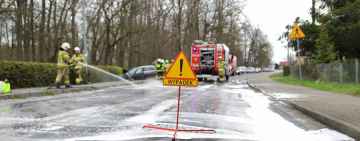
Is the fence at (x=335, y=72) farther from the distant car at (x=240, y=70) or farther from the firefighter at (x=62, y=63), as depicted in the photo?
the distant car at (x=240, y=70)

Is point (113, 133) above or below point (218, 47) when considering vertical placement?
below

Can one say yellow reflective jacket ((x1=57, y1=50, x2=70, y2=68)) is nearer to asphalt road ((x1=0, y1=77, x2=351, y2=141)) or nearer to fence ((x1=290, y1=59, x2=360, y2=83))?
asphalt road ((x1=0, y1=77, x2=351, y2=141))

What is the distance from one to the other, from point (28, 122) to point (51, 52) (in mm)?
38908

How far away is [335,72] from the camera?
28.9 m

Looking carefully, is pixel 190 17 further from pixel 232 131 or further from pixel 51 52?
pixel 232 131

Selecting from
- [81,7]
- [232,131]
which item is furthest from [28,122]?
[81,7]

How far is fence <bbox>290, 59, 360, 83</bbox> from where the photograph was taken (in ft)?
83.9

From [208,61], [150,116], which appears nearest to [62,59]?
[150,116]

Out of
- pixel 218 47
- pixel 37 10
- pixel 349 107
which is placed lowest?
pixel 349 107

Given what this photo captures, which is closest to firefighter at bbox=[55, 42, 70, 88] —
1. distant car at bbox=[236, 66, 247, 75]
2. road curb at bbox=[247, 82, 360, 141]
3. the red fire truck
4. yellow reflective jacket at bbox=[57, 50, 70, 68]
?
yellow reflective jacket at bbox=[57, 50, 70, 68]

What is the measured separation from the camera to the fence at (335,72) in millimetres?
25562

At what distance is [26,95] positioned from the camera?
1733 cm

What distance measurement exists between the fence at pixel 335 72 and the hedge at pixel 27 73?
14.5m

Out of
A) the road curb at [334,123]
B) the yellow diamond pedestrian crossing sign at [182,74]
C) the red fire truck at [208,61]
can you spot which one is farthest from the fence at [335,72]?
the yellow diamond pedestrian crossing sign at [182,74]
